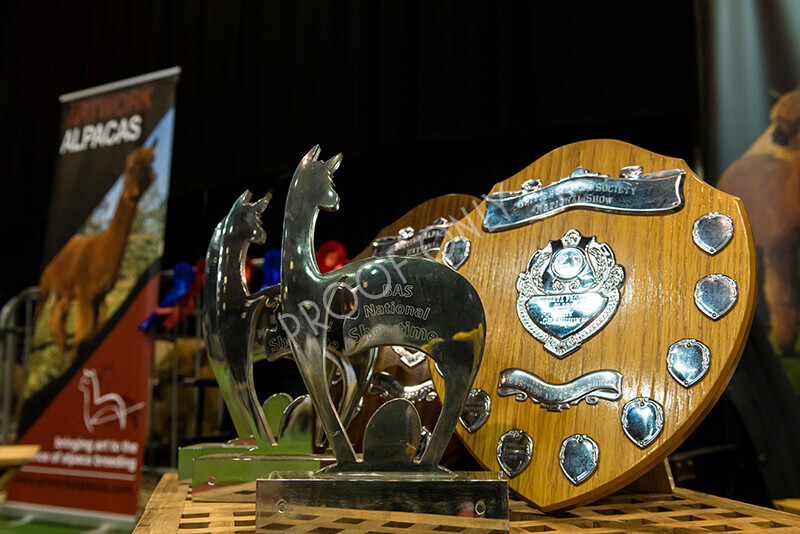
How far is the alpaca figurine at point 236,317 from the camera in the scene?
91 cm

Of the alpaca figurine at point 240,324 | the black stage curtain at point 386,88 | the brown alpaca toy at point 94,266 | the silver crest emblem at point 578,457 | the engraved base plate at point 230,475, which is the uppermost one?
the black stage curtain at point 386,88

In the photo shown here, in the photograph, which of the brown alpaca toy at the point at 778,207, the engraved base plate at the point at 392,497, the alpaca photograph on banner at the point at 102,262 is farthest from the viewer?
the alpaca photograph on banner at the point at 102,262

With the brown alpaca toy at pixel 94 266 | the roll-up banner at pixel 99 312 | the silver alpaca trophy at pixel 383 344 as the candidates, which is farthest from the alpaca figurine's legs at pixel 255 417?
the brown alpaca toy at pixel 94 266

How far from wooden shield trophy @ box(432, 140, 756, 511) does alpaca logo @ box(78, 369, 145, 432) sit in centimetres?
179

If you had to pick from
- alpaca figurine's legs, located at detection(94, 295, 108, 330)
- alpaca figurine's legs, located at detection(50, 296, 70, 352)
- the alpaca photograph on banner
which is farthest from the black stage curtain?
alpaca figurine's legs, located at detection(50, 296, 70, 352)

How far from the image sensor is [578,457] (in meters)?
0.75

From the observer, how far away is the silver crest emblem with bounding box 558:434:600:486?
2.43 feet

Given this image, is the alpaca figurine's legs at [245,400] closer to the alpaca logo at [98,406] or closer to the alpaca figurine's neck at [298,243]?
the alpaca figurine's neck at [298,243]

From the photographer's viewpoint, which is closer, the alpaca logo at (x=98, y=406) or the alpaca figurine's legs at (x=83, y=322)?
the alpaca logo at (x=98, y=406)

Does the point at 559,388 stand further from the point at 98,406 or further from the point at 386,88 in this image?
the point at 98,406

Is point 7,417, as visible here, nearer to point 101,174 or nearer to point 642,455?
point 101,174

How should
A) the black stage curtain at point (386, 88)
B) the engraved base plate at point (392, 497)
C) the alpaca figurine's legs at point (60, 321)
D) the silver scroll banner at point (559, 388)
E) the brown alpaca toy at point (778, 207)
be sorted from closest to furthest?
the engraved base plate at point (392, 497)
the silver scroll banner at point (559, 388)
the brown alpaca toy at point (778, 207)
the black stage curtain at point (386, 88)
the alpaca figurine's legs at point (60, 321)

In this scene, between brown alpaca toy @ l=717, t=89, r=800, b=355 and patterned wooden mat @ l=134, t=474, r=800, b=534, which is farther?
brown alpaca toy @ l=717, t=89, r=800, b=355

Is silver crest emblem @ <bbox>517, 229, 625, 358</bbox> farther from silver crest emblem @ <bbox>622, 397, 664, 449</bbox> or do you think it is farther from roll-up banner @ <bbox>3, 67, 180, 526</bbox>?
roll-up banner @ <bbox>3, 67, 180, 526</bbox>
